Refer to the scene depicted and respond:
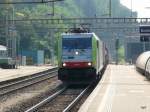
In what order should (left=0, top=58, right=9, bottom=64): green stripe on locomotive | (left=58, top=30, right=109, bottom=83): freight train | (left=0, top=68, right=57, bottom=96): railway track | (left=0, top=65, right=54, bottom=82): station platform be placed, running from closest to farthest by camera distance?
(left=0, top=68, right=57, bottom=96): railway track
(left=58, top=30, right=109, bottom=83): freight train
(left=0, top=65, right=54, bottom=82): station platform
(left=0, top=58, right=9, bottom=64): green stripe on locomotive

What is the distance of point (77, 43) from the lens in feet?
104

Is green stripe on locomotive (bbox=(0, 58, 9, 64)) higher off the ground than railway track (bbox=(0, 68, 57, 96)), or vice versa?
green stripe on locomotive (bbox=(0, 58, 9, 64))

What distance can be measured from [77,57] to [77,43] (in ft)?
3.02

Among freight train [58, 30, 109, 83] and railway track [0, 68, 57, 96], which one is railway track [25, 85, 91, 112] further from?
railway track [0, 68, 57, 96]

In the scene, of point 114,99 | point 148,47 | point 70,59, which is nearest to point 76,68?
point 70,59

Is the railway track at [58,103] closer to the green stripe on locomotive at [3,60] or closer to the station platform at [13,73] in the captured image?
the station platform at [13,73]

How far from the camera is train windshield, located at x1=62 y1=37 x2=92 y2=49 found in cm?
3158

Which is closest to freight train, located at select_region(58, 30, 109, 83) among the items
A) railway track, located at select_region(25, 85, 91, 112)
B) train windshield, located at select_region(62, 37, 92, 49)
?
train windshield, located at select_region(62, 37, 92, 49)

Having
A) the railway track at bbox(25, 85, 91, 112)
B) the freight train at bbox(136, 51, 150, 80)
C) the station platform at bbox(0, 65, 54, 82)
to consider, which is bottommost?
the railway track at bbox(25, 85, 91, 112)

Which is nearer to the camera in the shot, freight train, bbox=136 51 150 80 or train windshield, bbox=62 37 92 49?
train windshield, bbox=62 37 92 49

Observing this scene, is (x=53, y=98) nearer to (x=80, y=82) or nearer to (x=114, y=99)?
(x=114, y=99)

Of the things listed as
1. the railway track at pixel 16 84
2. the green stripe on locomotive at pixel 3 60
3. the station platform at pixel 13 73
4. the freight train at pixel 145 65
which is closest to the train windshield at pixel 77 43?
the railway track at pixel 16 84

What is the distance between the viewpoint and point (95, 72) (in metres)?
31.1

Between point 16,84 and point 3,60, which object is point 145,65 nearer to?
point 16,84
